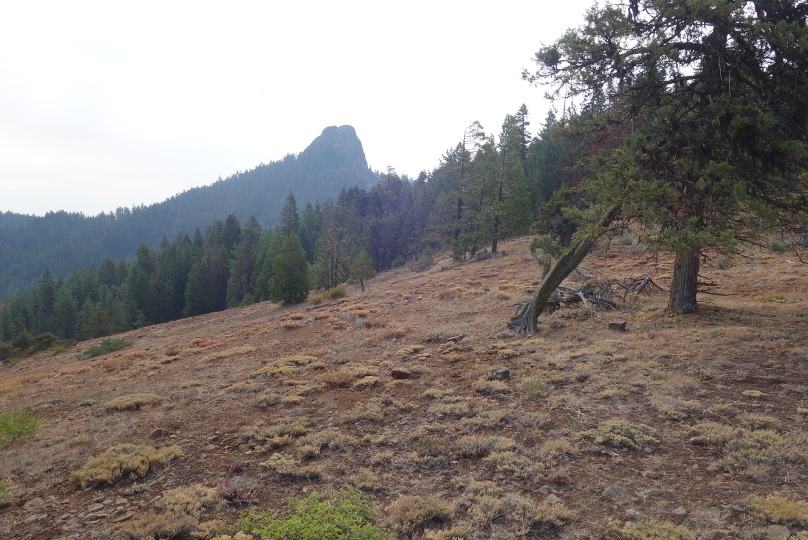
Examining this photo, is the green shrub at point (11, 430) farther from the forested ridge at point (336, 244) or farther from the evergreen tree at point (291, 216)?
the evergreen tree at point (291, 216)

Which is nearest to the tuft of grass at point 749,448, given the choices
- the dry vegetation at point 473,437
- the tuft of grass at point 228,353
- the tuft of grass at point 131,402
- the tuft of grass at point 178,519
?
the dry vegetation at point 473,437

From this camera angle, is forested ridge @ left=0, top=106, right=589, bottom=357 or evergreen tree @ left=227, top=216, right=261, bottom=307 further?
evergreen tree @ left=227, top=216, right=261, bottom=307

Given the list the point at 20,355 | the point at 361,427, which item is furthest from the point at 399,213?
the point at 361,427

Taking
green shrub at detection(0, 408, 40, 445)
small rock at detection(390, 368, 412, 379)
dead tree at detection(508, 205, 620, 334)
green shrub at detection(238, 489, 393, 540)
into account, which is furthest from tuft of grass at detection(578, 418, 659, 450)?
green shrub at detection(0, 408, 40, 445)

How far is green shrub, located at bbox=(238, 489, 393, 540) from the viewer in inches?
177

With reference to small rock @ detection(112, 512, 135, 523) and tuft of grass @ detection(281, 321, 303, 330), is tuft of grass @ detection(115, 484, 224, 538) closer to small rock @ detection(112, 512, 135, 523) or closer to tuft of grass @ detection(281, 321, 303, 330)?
small rock @ detection(112, 512, 135, 523)

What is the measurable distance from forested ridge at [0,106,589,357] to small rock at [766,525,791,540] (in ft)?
111

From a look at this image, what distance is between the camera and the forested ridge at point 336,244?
1533 inches

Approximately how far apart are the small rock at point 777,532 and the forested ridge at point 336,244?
1326 inches

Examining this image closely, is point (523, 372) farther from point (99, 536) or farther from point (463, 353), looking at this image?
point (99, 536)

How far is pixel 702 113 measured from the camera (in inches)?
387

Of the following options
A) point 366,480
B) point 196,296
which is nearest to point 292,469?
point 366,480

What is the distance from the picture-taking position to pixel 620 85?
10977 mm

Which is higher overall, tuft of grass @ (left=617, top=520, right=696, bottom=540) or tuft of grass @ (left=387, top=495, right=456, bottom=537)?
tuft of grass @ (left=617, top=520, right=696, bottom=540)
